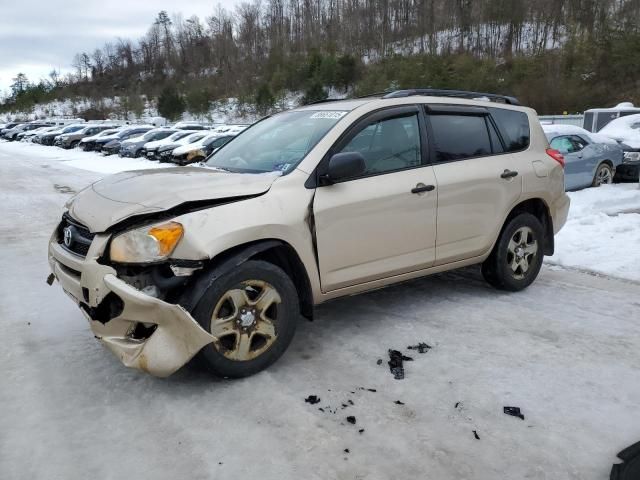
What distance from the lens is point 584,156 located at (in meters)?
11.5

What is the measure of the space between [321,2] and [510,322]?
3244 inches

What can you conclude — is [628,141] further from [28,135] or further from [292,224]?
[28,135]

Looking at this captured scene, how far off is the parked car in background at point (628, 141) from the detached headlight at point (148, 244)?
1241cm

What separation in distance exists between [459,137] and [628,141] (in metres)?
11.7

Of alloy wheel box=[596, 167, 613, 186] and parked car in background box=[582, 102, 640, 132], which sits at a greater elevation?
parked car in background box=[582, 102, 640, 132]


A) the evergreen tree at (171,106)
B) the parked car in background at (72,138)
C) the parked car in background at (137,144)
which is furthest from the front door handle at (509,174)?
the evergreen tree at (171,106)

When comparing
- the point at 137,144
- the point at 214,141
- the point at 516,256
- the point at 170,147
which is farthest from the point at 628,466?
the point at 137,144

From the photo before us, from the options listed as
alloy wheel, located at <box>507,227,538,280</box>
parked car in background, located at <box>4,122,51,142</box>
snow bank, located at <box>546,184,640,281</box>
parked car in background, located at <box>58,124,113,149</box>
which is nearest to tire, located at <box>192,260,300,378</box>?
alloy wheel, located at <box>507,227,538,280</box>

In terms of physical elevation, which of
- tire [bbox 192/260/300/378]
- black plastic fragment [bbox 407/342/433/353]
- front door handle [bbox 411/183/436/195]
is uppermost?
front door handle [bbox 411/183/436/195]

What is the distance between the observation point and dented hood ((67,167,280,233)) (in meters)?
3.24

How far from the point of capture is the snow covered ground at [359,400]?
2.68 meters

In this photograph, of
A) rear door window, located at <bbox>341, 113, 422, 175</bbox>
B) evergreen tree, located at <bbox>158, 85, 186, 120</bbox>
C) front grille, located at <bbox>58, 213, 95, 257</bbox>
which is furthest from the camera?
evergreen tree, located at <bbox>158, 85, 186, 120</bbox>

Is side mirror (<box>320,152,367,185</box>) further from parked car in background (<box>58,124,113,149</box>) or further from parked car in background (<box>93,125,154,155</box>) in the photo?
parked car in background (<box>58,124,113,149</box>)

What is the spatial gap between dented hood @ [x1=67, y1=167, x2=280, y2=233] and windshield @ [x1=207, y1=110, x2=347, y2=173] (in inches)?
10.6
